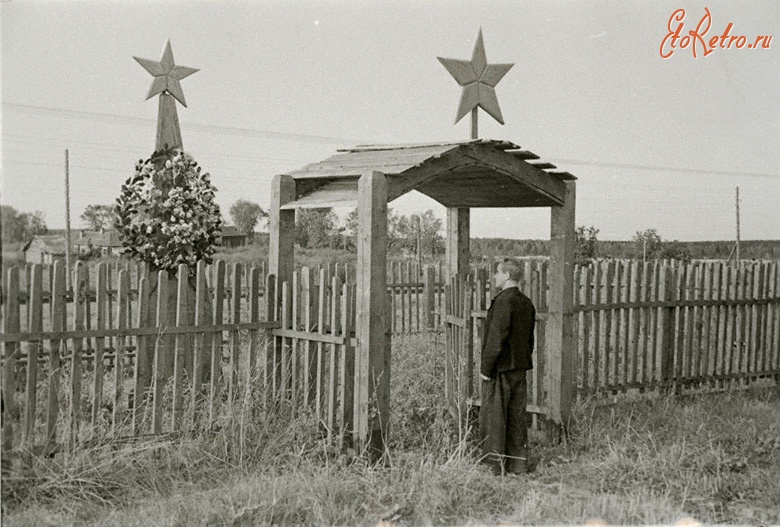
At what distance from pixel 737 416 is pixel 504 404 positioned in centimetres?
382

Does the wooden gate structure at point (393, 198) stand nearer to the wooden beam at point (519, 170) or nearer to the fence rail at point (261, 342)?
the wooden beam at point (519, 170)

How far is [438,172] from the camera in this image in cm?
739

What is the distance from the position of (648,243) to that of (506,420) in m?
29.0

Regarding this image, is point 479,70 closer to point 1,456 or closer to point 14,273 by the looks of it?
point 14,273

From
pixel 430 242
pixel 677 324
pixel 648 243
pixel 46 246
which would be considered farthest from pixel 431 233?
pixel 677 324

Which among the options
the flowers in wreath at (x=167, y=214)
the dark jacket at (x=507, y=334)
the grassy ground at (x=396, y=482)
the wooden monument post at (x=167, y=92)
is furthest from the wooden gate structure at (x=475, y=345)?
the wooden monument post at (x=167, y=92)

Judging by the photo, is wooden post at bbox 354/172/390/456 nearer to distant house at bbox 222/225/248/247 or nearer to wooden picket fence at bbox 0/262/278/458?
wooden picket fence at bbox 0/262/278/458

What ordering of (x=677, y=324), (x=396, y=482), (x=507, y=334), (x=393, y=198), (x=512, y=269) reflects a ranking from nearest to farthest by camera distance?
1. (x=396, y=482)
2. (x=507, y=334)
3. (x=393, y=198)
4. (x=512, y=269)
5. (x=677, y=324)

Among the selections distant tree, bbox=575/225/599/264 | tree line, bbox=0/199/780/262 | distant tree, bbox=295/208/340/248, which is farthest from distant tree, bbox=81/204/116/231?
distant tree, bbox=575/225/599/264

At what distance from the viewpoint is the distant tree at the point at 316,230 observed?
1711 inches

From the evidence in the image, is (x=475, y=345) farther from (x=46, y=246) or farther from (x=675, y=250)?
(x=675, y=250)

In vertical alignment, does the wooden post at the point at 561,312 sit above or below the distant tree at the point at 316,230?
below

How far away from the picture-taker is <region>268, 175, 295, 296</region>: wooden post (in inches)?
306

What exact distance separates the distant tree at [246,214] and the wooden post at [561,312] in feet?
144
